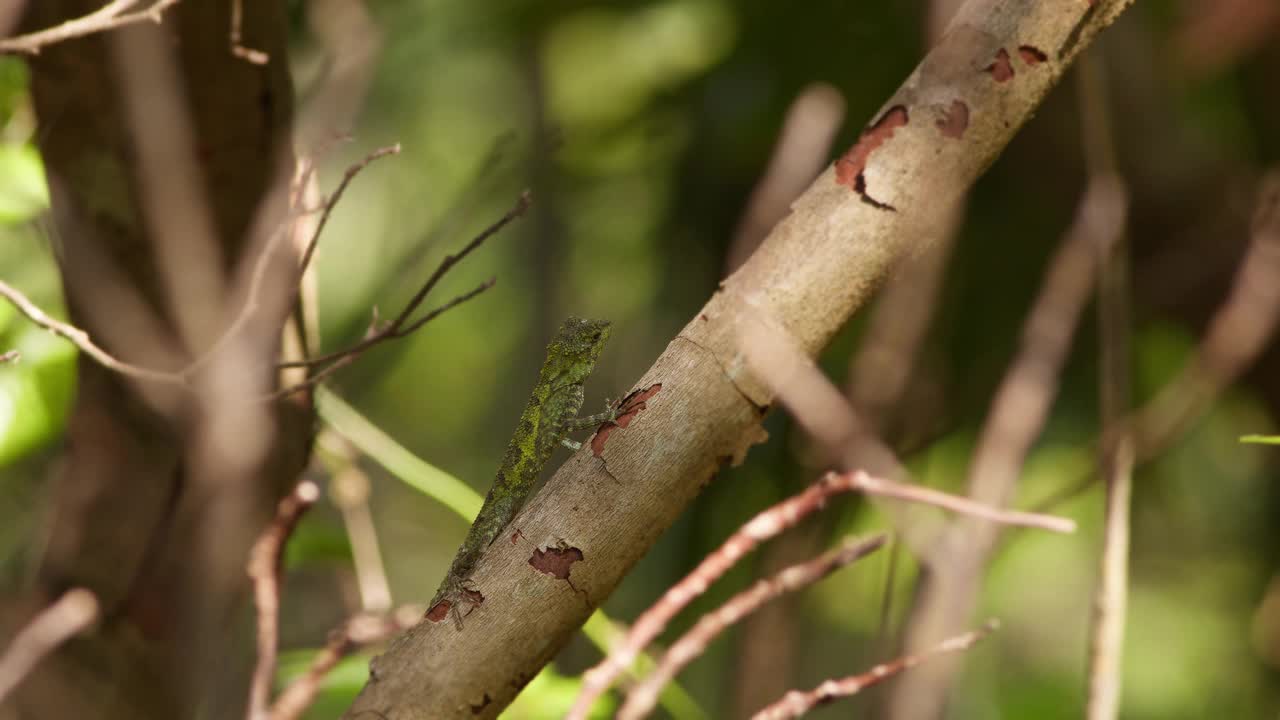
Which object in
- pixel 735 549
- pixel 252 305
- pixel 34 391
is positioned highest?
pixel 34 391

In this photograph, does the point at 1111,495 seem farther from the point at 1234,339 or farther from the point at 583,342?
the point at 583,342

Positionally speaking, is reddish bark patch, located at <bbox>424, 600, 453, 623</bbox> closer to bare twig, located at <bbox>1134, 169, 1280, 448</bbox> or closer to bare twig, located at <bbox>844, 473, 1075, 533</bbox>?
bare twig, located at <bbox>844, 473, 1075, 533</bbox>

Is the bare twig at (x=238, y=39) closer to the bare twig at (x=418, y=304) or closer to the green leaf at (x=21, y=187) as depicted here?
the green leaf at (x=21, y=187)

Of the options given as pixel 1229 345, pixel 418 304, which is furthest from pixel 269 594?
pixel 1229 345

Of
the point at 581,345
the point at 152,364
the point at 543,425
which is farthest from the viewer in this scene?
the point at 581,345

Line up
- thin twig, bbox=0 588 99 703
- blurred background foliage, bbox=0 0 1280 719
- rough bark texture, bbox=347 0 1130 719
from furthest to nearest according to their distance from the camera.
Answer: blurred background foliage, bbox=0 0 1280 719, thin twig, bbox=0 588 99 703, rough bark texture, bbox=347 0 1130 719

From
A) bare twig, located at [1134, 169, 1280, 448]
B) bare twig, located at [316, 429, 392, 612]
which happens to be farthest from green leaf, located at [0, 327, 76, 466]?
bare twig, located at [1134, 169, 1280, 448]

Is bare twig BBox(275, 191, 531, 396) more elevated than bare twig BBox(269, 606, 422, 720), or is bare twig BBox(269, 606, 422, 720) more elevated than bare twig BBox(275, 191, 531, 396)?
bare twig BBox(275, 191, 531, 396)
